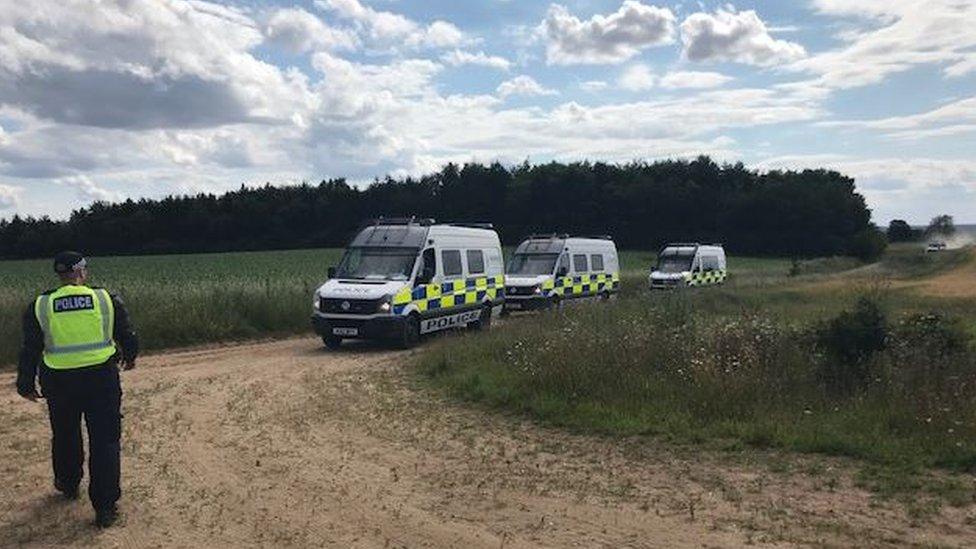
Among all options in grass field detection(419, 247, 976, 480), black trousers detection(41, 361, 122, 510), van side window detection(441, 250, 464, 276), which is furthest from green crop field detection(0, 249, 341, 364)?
black trousers detection(41, 361, 122, 510)

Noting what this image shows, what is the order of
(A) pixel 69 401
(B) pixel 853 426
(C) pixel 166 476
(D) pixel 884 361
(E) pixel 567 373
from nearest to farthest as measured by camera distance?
(A) pixel 69 401 < (C) pixel 166 476 < (B) pixel 853 426 < (D) pixel 884 361 < (E) pixel 567 373

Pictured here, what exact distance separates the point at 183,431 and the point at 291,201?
64691 mm

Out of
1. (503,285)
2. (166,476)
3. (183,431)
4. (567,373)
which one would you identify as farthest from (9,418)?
(503,285)

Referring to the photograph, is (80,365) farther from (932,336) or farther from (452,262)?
(452,262)

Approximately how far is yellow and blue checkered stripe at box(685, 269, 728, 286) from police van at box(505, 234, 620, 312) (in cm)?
541

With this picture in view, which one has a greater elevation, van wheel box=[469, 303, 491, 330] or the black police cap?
the black police cap

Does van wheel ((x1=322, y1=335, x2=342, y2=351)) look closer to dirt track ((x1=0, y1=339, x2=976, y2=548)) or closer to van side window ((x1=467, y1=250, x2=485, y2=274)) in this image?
van side window ((x1=467, y1=250, x2=485, y2=274))

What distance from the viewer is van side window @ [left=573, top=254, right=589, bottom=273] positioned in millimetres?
23625

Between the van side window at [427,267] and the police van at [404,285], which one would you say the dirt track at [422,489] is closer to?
the police van at [404,285]

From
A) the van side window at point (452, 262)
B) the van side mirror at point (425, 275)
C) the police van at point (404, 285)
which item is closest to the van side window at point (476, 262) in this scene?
the police van at point (404, 285)

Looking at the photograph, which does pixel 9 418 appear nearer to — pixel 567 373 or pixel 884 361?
pixel 567 373

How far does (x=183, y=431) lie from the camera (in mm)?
8445

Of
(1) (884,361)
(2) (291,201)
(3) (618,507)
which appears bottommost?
(3) (618,507)

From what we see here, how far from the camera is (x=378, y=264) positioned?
53.1ft
